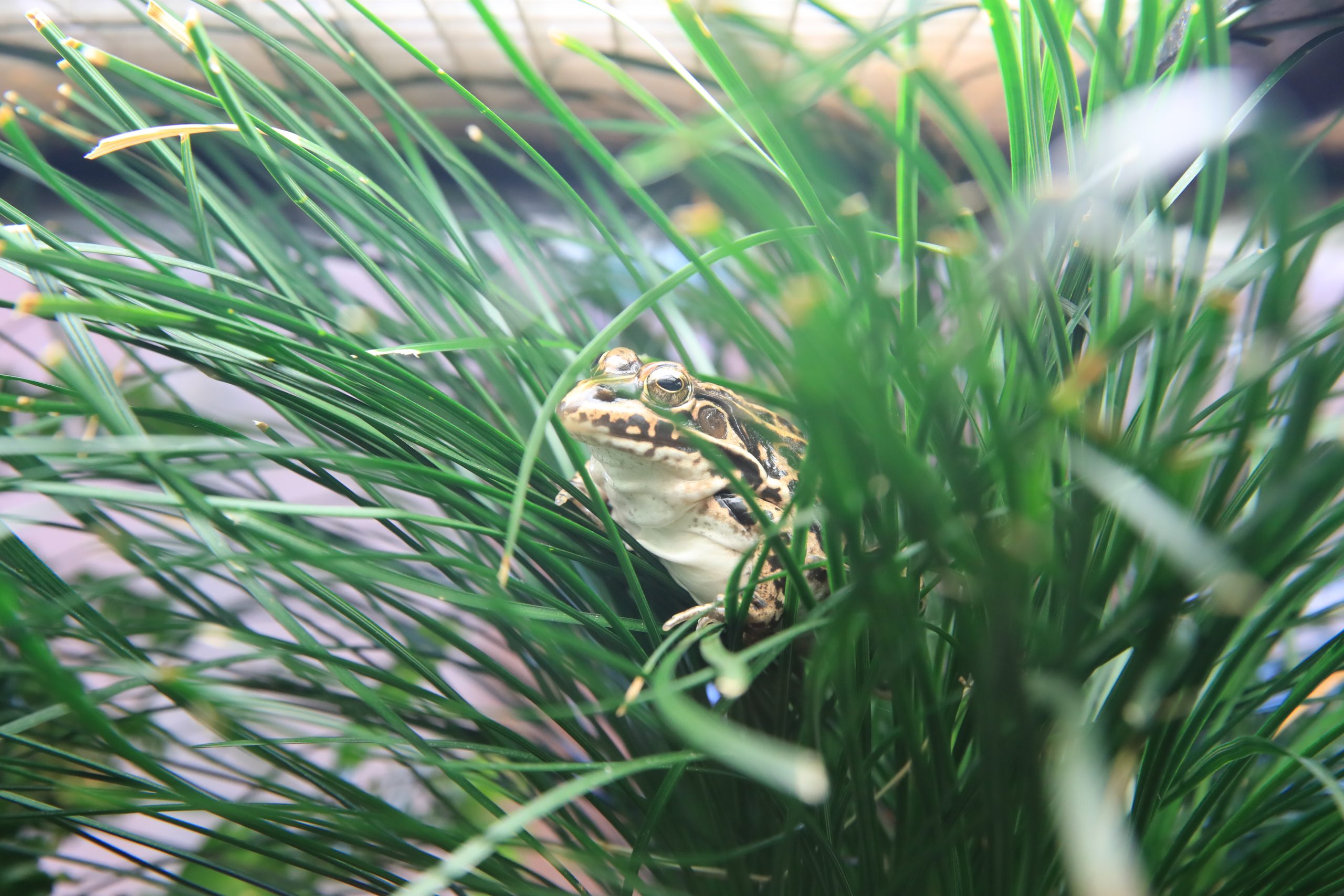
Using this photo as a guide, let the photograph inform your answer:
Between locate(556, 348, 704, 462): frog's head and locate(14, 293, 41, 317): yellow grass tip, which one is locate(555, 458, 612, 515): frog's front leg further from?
locate(14, 293, 41, 317): yellow grass tip

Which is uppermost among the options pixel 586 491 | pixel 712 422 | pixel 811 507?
pixel 712 422

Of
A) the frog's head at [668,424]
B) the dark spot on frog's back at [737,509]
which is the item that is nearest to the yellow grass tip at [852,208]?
the frog's head at [668,424]

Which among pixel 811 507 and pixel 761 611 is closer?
pixel 811 507

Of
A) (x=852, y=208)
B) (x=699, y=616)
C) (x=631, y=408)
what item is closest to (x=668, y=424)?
(x=631, y=408)

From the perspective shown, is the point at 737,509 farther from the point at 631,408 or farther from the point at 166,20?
the point at 166,20

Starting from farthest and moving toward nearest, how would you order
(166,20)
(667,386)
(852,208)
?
(667,386)
(166,20)
(852,208)

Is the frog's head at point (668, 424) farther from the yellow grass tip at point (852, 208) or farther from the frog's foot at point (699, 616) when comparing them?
the yellow grass tip at point (852, 208)

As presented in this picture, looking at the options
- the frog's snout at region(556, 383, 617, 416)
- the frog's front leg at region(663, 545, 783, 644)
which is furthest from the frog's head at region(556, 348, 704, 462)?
the frog's front leg at region(663, 545, 783, 644)

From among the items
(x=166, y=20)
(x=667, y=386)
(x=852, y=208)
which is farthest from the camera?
(x=667, y=386)
